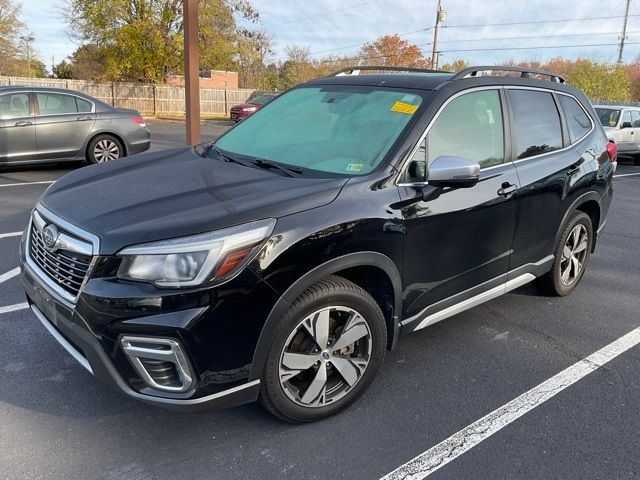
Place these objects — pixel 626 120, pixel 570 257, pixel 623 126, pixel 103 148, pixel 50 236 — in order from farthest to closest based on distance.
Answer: pixel 626 120, pixel 623 126, pixel 103 148, pixel 570 257, pixel 50 236

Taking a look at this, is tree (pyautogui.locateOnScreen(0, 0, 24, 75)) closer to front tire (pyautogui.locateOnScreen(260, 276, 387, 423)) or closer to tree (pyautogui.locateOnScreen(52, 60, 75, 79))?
tree (pyautogui.locateOnScreen(52, 60, 75, 79))

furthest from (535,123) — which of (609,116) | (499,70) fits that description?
(609,116)

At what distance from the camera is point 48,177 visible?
31.4ft

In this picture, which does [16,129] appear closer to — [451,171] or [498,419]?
[451,171]

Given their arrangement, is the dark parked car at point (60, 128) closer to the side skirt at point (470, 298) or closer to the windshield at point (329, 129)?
the windshield at point (329, 129)

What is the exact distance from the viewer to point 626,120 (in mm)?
16016

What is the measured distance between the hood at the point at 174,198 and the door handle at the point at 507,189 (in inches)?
50.2

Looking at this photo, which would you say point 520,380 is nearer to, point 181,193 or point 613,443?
point 613,443

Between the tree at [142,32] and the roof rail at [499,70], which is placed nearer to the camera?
the roof rail at [499,70]

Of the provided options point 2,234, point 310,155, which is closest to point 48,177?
point 2,234

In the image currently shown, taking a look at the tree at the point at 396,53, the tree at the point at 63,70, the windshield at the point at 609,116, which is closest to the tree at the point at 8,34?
the tree at the point at 63,70

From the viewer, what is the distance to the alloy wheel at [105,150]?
33.4ft

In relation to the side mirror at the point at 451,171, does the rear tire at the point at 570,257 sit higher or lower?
lower

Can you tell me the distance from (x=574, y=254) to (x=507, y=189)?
1.58 metres
